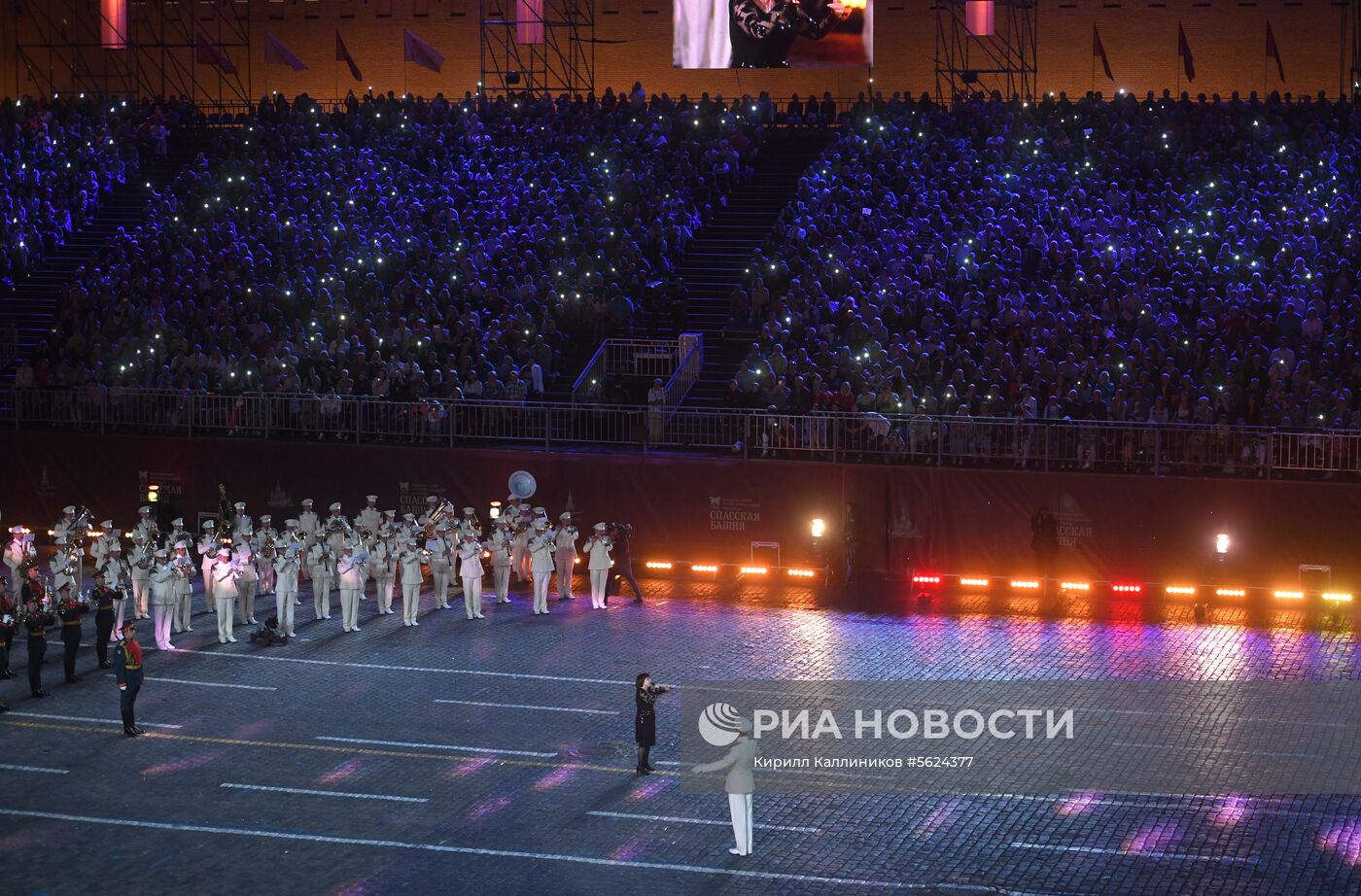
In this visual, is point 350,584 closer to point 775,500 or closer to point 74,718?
point 74,718

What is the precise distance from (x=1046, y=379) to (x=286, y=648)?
548 inches

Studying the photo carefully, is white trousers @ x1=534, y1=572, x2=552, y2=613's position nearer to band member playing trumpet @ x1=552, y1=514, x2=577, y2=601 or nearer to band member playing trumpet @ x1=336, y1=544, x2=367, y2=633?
band member playing trumpet @ x1=552, y1=514, x2=577, y2=601

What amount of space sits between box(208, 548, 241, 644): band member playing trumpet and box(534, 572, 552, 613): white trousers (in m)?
4.87

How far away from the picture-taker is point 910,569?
31.8 metres

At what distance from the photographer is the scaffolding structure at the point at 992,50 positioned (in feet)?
150

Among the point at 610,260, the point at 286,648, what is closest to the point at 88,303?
the point at 610,260

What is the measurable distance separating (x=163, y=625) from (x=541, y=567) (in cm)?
608

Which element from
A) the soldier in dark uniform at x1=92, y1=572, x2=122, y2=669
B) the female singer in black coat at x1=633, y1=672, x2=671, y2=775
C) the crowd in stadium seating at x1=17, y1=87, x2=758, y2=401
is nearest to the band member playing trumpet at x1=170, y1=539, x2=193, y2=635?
the soldier in dark uniform at x1=92, y1=572, x2=122, y2=669

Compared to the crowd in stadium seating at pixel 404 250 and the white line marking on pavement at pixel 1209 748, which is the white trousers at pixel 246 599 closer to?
the crowd in stadium seating at pixel 404 250

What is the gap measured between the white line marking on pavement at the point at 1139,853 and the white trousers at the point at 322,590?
564 inches

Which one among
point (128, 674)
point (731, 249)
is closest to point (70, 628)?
point (128, 674)

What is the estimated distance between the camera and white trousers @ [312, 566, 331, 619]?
94.8 feet

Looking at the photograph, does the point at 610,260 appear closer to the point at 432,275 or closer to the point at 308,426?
the point at 432,275

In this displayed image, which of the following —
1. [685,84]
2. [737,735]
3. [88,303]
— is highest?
[685,84]
